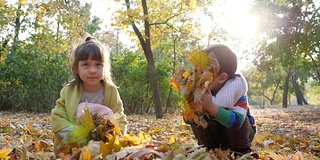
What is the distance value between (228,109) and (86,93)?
3.52ft

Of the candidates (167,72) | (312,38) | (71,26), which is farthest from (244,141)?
(167,72)

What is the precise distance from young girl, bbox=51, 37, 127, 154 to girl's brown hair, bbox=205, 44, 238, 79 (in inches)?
29.1

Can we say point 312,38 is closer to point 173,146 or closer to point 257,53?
point 257,53

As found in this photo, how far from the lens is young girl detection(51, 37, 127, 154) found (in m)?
2.23

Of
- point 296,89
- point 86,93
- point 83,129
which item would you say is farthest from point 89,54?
point 296,89

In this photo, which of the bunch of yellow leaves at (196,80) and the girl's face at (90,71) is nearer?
the bunch of yellow leaves at (196,80)

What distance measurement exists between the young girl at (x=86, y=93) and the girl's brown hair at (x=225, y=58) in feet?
2.43

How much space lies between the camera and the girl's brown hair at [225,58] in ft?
6.21

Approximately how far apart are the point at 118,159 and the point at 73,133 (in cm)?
59

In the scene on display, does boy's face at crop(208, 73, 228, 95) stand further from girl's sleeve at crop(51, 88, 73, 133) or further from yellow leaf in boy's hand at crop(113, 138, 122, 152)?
girl's sleeve at crop(51, 88, 73, 133)

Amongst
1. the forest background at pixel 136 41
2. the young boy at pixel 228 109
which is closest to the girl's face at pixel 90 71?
the young boy at pixel 228 109

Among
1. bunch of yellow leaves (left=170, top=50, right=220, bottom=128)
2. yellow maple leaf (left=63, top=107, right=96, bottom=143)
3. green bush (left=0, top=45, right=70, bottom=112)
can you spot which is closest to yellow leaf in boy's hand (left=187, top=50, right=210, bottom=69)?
bunch of yellow leaves (left=170, top=50, right=220, bottom=128)

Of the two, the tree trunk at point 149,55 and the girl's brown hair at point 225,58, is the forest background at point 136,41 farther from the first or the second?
the girl's brown hair at point 225,58

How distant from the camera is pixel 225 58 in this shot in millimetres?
1892
